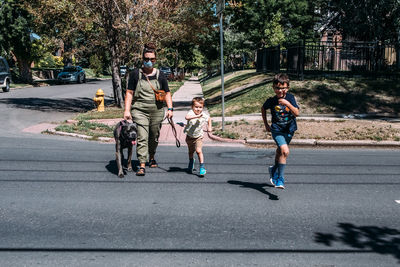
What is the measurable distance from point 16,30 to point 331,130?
3202cm

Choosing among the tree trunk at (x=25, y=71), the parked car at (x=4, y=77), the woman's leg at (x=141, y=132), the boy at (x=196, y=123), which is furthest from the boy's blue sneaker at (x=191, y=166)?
the tree trunk at (x=25, y=71)

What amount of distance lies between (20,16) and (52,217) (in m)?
36.3

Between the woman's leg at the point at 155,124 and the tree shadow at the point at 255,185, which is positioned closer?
the tree shadow at the point at 255,185

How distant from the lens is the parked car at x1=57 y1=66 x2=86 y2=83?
42.3 m

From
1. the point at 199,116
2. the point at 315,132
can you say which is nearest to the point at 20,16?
the point at 315,132

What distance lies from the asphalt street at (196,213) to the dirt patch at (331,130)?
2460mm

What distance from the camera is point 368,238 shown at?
449 centimetres

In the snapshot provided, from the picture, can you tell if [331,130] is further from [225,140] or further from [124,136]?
[124,136]

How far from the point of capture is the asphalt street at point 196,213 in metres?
4.01

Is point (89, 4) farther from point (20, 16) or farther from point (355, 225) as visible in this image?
point (20, 16)

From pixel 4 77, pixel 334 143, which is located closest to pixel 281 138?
pixel 334 143

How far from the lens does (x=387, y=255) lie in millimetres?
4070

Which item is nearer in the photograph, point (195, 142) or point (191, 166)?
point (195, 142)

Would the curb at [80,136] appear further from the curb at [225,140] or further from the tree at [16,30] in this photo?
the tree at [16,30]
